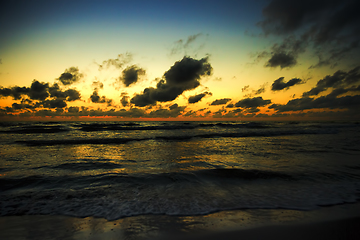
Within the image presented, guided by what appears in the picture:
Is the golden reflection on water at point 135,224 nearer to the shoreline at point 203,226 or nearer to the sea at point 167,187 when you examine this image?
the shoreline at point 203,226

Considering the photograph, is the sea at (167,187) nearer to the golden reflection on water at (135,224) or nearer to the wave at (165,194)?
the wave at (165,194)

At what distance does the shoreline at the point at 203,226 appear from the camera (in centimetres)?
335

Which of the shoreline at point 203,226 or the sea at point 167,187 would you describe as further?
the sea at point 167,187

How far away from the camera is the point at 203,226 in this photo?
3.64 meters

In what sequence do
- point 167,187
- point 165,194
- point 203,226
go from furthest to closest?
point 167,187 < point 165,194 < point 203,226

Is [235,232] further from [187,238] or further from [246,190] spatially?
[246,190]

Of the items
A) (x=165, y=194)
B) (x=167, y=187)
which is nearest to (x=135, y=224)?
(x=165, y=194)

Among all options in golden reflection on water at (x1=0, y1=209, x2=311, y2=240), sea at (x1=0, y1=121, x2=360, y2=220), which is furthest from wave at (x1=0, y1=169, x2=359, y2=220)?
golden reflection on water at (x1=0, y1=209, x2=311, y2=240)

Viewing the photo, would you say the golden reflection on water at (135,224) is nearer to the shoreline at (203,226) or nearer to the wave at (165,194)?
the shoreline at (203,226)

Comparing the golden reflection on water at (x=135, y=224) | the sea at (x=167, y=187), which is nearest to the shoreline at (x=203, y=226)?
the golden reflection on water at (x=135, y=224)

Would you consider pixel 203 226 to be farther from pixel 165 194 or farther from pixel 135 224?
pixel 165 194

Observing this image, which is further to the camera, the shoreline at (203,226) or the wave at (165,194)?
the wave at (165,194)

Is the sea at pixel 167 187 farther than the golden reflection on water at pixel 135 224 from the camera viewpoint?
Yes

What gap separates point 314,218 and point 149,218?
369cm
